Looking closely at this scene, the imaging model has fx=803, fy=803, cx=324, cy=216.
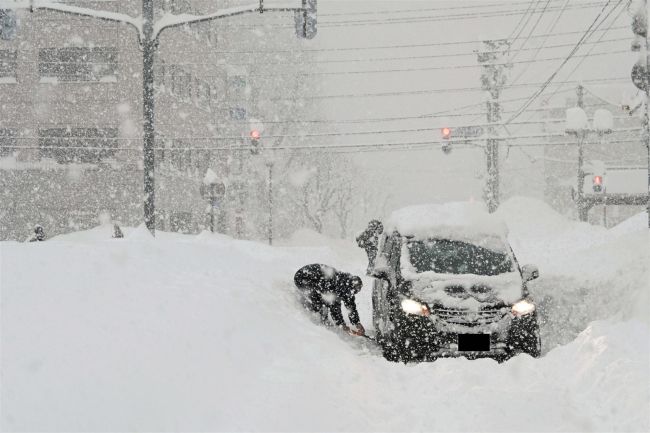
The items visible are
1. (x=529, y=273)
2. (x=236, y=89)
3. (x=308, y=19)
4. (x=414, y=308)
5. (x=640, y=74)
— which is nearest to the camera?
(x=414, y=308)

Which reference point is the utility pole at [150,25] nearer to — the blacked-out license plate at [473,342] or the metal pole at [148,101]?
the metal pole at [148,101]

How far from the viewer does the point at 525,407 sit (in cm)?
678

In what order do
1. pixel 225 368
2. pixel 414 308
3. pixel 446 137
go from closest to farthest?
pixel 225 368 → pixel 414 308 → pixel 446 137

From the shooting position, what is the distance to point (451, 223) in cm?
1052

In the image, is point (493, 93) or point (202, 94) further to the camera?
point (202, 94)

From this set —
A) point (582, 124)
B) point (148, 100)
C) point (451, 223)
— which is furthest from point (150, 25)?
point (582, 124)

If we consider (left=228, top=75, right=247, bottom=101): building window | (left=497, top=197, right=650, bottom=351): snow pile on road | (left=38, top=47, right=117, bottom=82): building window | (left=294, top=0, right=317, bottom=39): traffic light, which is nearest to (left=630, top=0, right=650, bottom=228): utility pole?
(left=497, top=197, right=650, bottom=351): snow pile on road

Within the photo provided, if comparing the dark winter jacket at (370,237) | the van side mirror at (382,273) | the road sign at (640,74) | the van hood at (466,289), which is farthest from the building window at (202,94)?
the van hood at (466,289)

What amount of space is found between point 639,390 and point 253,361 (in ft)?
11.0

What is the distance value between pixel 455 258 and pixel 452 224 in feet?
1.71

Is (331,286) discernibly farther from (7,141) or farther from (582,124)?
(7,141)

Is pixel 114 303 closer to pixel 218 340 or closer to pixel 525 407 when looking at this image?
pixel 218 340

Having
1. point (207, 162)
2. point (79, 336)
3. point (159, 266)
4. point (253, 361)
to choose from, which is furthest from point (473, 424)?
point (207, 162)

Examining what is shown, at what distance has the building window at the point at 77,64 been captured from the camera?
123 feet
